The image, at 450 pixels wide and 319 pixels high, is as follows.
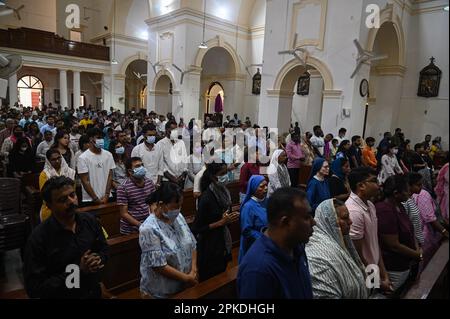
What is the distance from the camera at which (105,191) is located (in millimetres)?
4211

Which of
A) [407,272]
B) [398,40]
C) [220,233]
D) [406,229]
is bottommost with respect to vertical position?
[407,272]

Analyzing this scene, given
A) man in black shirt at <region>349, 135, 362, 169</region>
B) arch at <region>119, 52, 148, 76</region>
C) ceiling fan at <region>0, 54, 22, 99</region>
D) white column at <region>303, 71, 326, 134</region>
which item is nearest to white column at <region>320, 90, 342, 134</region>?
white column at <region>303, 71, 326, 134</region>

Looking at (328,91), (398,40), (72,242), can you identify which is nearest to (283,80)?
(328,91)

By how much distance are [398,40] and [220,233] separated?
10.8 meters

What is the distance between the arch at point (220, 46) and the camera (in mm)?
13672

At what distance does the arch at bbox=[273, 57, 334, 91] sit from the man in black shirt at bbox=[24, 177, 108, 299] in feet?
29.1

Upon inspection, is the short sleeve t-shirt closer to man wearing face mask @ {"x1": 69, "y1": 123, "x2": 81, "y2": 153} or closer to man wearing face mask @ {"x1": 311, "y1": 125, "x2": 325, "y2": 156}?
man wearing face mask @ {"x1": 311, "y1": 125, "x2": 325, "y2": 156}

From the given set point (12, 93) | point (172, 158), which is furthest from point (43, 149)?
point (12, 93)

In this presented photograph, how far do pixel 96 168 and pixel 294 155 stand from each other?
379 centimetres

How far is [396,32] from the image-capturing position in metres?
10.5

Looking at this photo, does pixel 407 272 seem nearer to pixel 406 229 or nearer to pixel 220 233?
pixel 406 229

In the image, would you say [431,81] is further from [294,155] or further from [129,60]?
[129,60]

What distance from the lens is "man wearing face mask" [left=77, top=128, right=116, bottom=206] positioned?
3998mm
